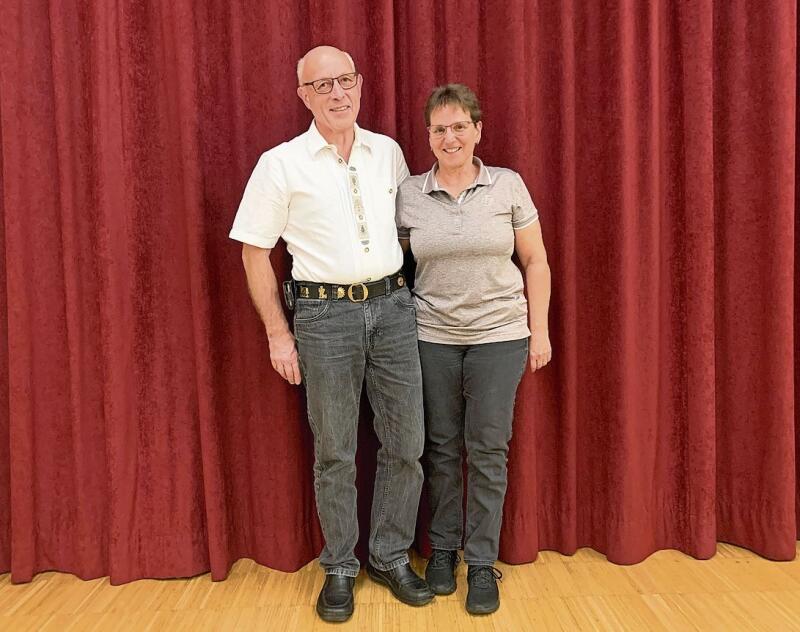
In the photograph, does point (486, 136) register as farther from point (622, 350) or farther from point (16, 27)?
point (16, 27)

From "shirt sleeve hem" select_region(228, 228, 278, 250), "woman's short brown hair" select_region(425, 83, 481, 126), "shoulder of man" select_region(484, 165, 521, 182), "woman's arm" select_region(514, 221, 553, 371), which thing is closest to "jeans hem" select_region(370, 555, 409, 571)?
"woman's arm" select_region(514, 221, 553, 371)

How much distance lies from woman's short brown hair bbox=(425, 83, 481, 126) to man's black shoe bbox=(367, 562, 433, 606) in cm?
134

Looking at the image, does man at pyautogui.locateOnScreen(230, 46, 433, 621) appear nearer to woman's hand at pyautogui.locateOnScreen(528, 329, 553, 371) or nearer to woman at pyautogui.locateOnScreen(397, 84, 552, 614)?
woman at pyautogui.locateOnScreen(397, 84, 552, 614)

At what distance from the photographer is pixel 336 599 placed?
6.56ft

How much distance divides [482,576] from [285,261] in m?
1.14

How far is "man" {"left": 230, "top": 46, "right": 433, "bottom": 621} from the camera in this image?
6.42ft

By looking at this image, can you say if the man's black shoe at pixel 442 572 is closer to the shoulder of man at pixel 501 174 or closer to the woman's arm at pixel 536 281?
the woman's arm at pixel 536 281

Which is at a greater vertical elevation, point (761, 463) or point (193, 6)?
point (193, 6)

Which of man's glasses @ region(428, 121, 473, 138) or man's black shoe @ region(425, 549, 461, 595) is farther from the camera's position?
man's black shoe @ region(425, 549, 461, 595)

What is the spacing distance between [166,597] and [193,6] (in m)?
1.84

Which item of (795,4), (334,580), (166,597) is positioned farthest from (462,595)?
(795,4)

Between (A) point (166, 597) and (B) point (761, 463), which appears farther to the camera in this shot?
(B) point (761, 463)

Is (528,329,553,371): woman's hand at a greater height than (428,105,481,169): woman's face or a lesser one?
lesser

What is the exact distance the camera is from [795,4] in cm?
220
